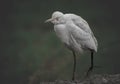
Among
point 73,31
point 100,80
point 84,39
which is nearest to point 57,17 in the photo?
point 73,31

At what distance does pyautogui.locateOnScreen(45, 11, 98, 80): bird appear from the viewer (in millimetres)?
9500

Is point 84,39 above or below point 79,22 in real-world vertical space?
below

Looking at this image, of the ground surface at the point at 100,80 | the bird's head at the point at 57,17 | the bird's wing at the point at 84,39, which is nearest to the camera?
the ground surface at the point at 100,80

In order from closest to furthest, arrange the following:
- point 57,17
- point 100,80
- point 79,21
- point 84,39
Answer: point 100,80, point 57,17, point 79,21, point 84,39

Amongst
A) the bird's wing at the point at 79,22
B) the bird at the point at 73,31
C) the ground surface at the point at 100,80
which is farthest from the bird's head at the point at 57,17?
the ground surface at the point at 100,80

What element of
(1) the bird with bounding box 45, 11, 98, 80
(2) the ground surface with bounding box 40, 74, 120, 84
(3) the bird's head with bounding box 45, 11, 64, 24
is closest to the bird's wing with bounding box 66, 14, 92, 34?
(1) the bird with bounding box 45, 11, 98, 80

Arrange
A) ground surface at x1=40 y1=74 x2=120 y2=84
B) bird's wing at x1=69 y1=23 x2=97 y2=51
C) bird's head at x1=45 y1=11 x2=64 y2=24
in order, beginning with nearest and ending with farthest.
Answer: ground surface at x1=40 y1=74 x2=120 y2=84
bird's head at x1=45 y1=11 x2=64 y2=24
bird's wing at x1=69 y1=23 x2=97 y2=51

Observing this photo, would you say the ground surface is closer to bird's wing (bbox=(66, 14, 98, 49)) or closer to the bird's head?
bird's wing (bbox=(66, 14, 98, 49))

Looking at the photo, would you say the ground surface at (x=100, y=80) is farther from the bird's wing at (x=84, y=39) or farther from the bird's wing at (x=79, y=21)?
the bird's wing at (x=79, y=21)

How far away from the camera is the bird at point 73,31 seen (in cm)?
950

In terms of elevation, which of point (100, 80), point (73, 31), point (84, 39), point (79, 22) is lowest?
point (100, 80)

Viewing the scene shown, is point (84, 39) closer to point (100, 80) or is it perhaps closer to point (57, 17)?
point (57, 17)

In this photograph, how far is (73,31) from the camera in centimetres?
962

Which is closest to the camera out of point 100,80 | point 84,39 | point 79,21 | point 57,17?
point 100,80
